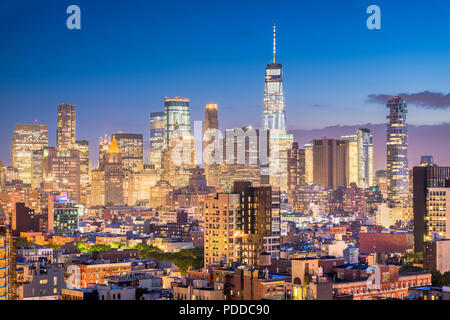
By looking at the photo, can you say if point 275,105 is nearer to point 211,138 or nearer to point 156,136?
point 211,138

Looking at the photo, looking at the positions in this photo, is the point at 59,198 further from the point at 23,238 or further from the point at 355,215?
the point at 355,215

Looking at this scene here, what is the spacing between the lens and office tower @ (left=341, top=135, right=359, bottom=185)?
86.7 m

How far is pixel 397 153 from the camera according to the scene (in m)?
77.7

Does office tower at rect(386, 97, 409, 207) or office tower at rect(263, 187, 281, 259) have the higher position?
office tower at rect(386, 97, 409, 207)

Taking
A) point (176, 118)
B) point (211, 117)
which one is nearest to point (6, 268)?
point (211, 117)

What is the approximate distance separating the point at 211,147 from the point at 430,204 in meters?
51.5

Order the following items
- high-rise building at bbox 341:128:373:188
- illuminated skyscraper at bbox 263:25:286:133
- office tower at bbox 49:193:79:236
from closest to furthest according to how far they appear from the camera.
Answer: office tower at bbox 49:193:79:236, high-rise building at bbox 341:128:373:188, illuminated skyscraper at bbox 263:25:286:133

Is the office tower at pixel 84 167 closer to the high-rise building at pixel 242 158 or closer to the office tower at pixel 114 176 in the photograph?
the office tower at pixel 114 176

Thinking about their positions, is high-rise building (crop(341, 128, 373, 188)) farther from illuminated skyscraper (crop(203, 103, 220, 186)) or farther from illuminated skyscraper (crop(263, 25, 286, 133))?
illuminated skyscraper (crop(203, 103, 220, 186))

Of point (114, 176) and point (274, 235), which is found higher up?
point (114, 176)

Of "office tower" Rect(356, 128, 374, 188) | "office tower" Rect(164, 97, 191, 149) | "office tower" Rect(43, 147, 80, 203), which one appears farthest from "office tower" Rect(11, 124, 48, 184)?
"office tower" Rect(356, 128, 374, 188)

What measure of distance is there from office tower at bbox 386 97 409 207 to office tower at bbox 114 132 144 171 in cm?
2867
